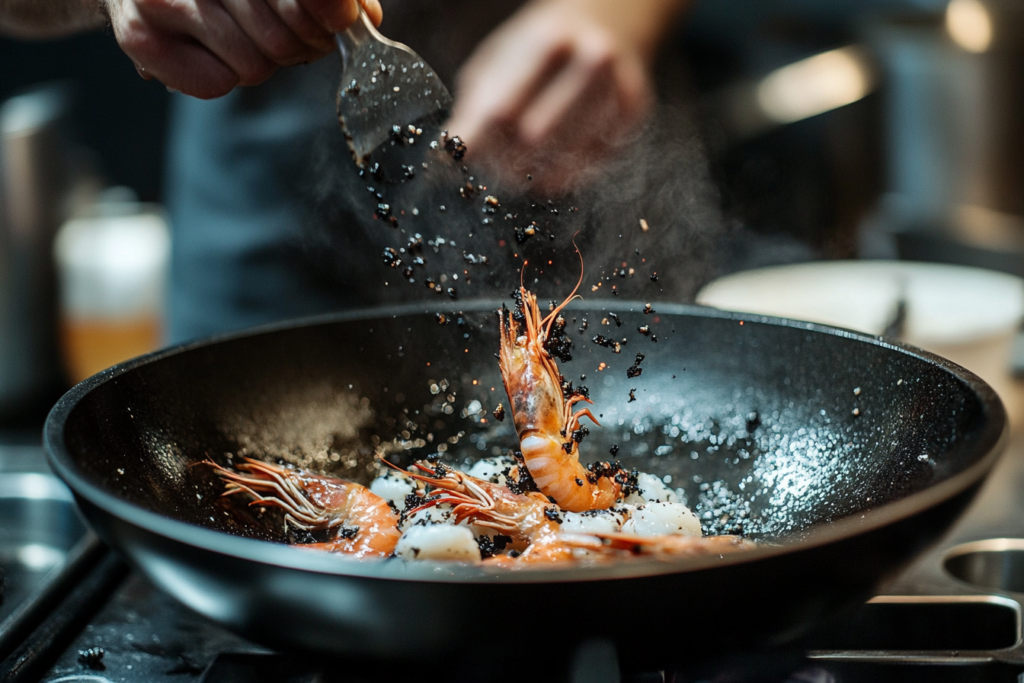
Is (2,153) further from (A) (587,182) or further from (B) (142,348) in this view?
(A) (587,182)

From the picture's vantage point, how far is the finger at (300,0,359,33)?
1.21m

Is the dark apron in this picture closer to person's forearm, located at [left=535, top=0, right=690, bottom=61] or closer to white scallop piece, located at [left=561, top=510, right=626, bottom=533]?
person's forearm, located at [left=535, top=0, right=690, bottom=61]

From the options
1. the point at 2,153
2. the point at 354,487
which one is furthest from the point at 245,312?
the point at 354,487

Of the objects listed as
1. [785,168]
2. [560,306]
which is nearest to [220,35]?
[560,306]

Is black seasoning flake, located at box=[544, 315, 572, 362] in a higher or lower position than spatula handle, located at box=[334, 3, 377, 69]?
lower

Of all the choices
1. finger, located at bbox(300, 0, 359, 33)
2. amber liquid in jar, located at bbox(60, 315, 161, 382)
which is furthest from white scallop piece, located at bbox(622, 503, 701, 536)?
amber liquid in jar, located at bbox(60, 315, 161, 382)

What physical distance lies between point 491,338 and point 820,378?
23.9 inches

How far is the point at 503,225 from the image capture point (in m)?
1.47

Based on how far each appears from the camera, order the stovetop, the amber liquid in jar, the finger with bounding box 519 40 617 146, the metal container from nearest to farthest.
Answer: the stovetop
the finger with bounding box 519 40 617 146
the metal container
the amber liquid in jar

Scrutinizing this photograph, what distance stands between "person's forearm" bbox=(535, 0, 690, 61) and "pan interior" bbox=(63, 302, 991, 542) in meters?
1.07

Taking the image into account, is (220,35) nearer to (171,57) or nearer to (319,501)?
(171,57)

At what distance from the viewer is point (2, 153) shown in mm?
2926

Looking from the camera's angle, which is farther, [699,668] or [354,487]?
[354,487]

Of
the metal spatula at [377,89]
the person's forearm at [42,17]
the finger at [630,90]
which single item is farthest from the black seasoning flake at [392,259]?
the person's forearm at [42,17]
